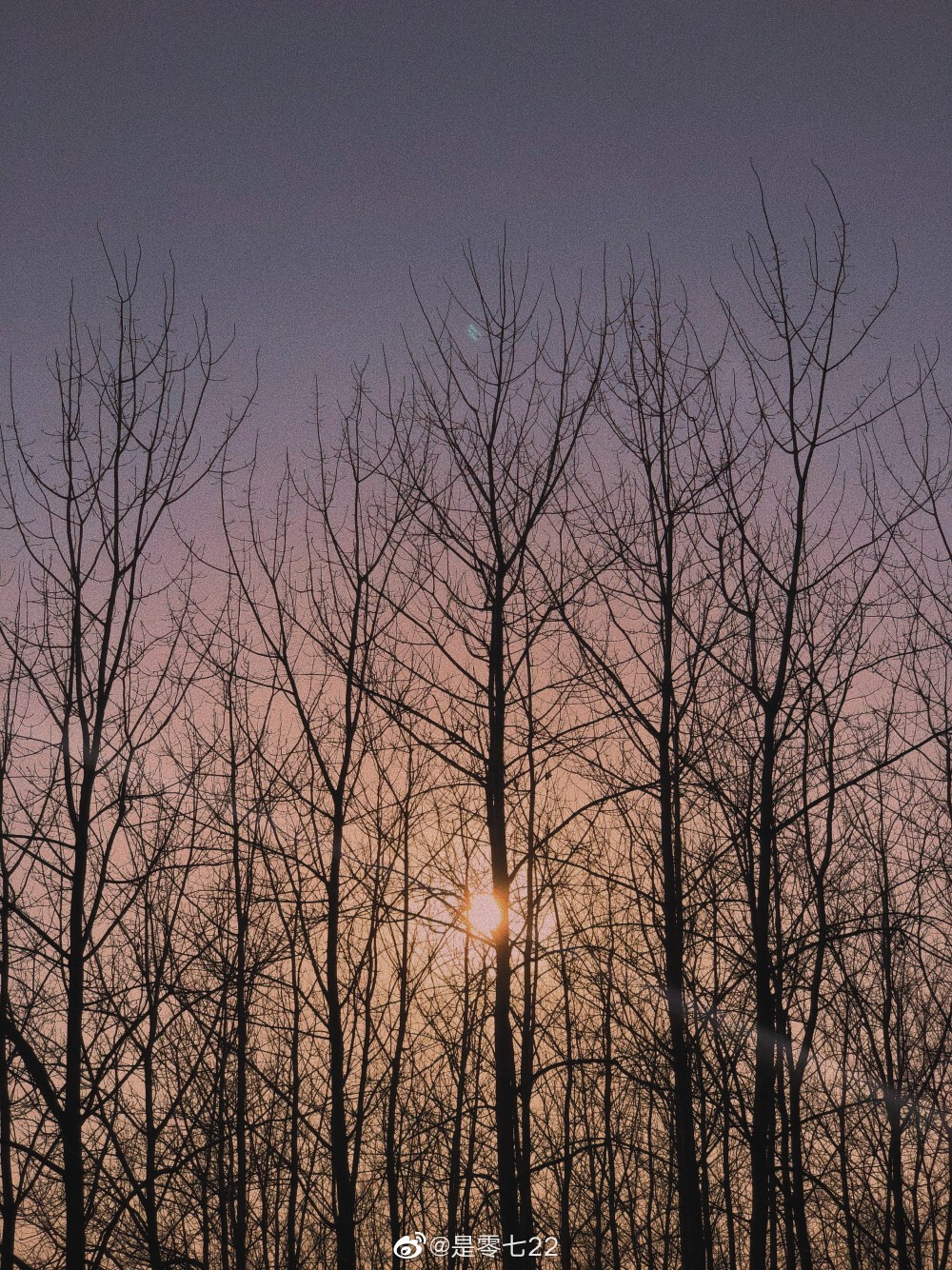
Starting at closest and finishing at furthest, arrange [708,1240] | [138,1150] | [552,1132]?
[708,1240] → [138,1150] → [552,1132]

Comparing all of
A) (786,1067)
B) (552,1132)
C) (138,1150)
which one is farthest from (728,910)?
(138,1150)

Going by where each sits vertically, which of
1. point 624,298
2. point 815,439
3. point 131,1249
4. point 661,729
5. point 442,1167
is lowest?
point 131,1249

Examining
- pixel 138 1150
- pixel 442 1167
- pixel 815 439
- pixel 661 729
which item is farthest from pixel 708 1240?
pixel 815 439

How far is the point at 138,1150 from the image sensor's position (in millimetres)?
11852

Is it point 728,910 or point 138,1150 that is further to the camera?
point 138,1150

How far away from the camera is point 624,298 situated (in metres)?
6.19

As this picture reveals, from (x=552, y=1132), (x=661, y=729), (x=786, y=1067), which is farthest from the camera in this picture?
(x=552, y=1132)

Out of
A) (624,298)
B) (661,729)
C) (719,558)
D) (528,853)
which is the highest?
(624,298)

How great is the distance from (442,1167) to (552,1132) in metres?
2.47

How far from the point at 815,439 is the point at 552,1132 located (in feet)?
34.1

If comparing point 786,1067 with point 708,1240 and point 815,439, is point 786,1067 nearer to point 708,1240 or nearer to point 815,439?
point 708,1240

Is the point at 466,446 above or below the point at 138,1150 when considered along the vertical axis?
above

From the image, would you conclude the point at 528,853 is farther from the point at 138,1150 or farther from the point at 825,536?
the point at 138,1150

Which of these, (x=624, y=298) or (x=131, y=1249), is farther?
(x=131, y=1249)
